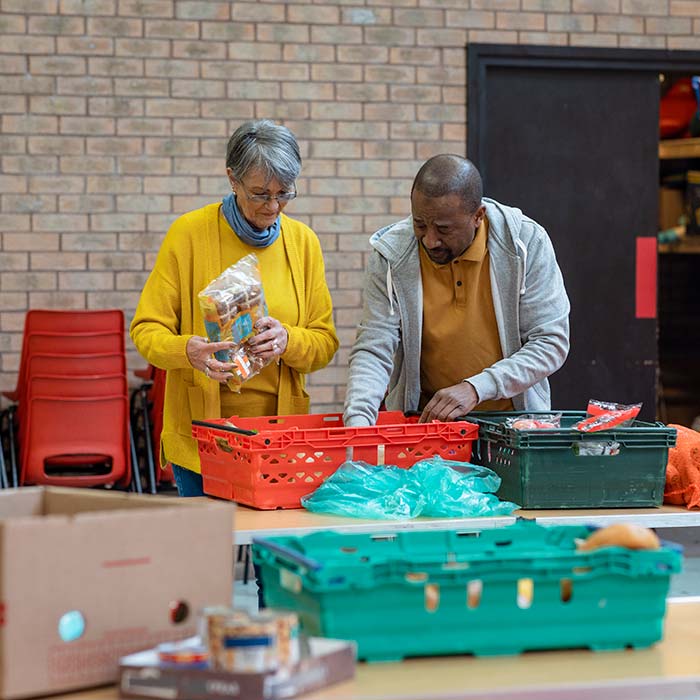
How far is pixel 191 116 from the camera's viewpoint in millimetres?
6613

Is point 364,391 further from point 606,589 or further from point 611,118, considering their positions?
point 611,118

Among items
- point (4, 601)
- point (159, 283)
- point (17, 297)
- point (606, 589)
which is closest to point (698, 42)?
point (17, 297)

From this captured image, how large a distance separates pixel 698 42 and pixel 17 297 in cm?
429

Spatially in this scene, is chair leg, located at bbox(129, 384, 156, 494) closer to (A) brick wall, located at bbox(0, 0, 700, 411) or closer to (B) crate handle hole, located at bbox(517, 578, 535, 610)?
(A) brick wall, located at bbox(0, 0, 700, 411)

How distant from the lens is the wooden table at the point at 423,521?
283 centimetres

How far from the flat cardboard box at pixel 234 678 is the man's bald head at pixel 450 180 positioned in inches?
68.1

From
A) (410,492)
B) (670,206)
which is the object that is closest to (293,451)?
(410,492)

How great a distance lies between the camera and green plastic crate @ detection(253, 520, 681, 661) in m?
2.01

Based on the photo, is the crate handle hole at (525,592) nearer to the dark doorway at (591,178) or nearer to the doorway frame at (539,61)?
the dark doorway at (591,178)

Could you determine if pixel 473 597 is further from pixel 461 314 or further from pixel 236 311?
pixel 461 314

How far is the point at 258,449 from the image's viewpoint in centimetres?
305

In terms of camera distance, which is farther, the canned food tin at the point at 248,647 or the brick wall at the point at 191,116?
the brick wall at the point at 191,116

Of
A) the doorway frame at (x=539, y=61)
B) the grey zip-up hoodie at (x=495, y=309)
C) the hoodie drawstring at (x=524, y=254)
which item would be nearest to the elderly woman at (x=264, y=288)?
the grey zip-up hoodie at (x=495, y=309)

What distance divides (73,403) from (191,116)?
5.95ft
